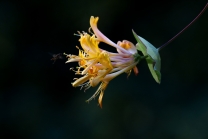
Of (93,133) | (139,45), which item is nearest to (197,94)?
(93,133)

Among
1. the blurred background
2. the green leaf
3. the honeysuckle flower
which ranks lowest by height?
the green leaf

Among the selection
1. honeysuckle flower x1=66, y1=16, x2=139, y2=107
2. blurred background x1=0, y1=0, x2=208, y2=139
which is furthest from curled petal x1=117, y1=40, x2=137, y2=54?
blurred background x1=0, y1=0, x2=208, y2=139

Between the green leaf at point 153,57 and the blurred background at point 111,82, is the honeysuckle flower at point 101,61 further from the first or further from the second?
the blurred background at point 111,82

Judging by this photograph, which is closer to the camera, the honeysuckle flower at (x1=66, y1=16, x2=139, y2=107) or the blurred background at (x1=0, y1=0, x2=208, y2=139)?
the honeysuckle flower at (x1=66, y1=16, x2=139, y2=107)

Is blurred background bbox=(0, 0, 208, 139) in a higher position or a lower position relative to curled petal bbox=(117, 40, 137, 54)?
higher

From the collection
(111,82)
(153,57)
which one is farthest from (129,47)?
(111,82)

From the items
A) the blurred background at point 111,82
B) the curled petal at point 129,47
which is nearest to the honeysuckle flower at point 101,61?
the curled petal at point 129,47

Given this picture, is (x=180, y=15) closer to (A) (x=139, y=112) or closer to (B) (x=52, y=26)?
(A) (x=139, y=112)

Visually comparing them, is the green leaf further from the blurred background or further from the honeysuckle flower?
the blurred background
